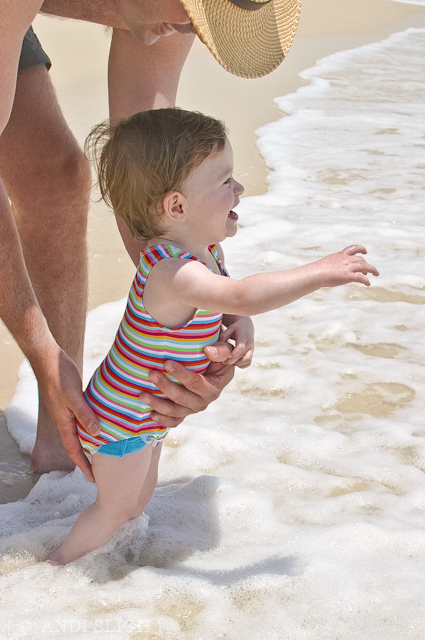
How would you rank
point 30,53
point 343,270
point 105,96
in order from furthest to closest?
point 105,96
point 30,53
point 343,270

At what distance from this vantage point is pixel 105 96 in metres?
6.47

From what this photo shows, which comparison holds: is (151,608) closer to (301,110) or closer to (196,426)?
(196,426)

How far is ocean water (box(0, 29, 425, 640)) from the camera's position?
1960 millimetres

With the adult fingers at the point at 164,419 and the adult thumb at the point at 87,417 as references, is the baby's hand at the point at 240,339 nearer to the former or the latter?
the adult fingers at the point at 164,419

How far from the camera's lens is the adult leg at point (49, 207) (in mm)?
2418

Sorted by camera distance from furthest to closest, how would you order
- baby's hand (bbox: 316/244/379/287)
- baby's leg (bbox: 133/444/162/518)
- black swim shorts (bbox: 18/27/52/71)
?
1. black swim shorts (bbox: 18/27/52/71)
2. baby's leg (bbox: 133/444/162/518)
3. baby's hand (bbox: 316/244/379/287)

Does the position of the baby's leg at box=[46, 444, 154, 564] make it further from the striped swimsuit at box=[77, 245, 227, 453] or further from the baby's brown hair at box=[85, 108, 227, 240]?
the baby's brown hair at box=[85, 108, 227, 240]

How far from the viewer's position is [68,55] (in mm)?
7941

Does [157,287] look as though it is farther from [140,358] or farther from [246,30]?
[246,30]

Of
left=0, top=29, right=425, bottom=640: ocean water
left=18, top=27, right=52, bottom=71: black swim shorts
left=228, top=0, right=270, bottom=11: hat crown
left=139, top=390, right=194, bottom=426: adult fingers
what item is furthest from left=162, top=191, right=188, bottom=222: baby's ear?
left=0, top=29, right=425, bottom=640: ocean water

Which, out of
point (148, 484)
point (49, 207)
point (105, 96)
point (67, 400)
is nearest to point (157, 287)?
point (67, 400)

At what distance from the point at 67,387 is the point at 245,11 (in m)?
1.22

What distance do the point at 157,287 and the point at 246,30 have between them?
2.97 feet

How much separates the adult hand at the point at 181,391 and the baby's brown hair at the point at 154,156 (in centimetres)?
37
